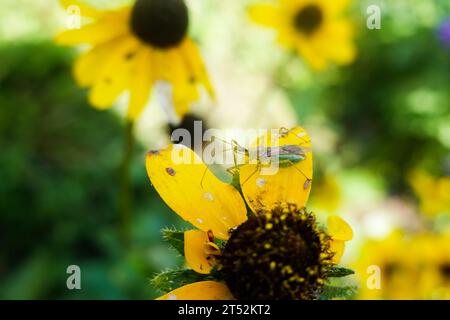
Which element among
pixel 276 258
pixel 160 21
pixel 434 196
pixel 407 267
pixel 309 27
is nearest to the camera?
pixel 276 258

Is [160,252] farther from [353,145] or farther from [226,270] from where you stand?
[353,145]

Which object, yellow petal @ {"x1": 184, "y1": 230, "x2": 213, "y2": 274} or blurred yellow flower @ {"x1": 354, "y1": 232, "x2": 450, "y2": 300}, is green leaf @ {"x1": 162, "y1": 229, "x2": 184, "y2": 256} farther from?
blurred yellow flower @ {"x1": 354, "y1": 232, "x2": 450, "y2": 300}

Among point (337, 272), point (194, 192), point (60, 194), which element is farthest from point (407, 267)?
point (60, 194)

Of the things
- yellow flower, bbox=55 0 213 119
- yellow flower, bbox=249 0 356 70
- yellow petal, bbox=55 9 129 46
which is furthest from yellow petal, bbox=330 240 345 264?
yellow flower, bbox=249 0 356 70

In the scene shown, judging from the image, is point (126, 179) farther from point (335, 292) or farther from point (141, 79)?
point (335, 292)

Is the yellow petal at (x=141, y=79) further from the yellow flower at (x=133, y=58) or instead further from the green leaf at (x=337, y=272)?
the green leaf at (x=337, y=272)

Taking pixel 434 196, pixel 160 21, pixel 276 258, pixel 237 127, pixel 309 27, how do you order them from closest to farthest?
1. pixel 276 258
2. pixel 160 21
3. pixel 434 196
4. pixel 309 27
5. pixel 237 127
